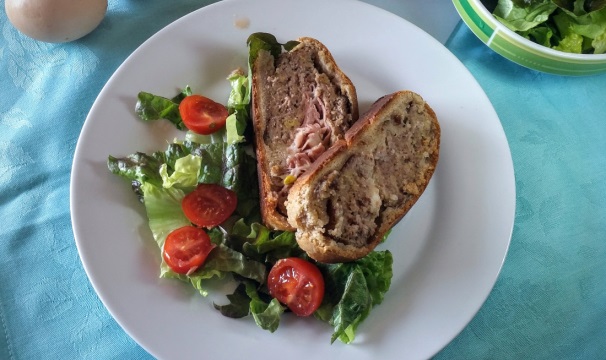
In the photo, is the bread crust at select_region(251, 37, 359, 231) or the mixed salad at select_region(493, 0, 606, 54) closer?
the bread crust at select_region(251, 37, 359, 231)

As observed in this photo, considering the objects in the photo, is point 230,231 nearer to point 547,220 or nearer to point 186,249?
point 186,249

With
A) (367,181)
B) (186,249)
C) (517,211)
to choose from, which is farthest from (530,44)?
(186,249)

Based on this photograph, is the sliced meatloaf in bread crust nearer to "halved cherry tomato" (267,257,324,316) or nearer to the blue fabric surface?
"halved cherry tomato" (267,257,324,316)

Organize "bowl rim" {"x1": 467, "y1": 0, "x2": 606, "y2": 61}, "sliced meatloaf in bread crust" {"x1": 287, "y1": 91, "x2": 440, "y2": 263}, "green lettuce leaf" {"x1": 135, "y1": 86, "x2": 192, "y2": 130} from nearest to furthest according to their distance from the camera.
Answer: "sliced meatloaf in bread crust" {"x1": 287, "y1": 91, "x2": 440, "y2": 263}
"green lettuce leaf" {"x1": 135, "y1": 86, "x2": 192, "y2": 130}
"bowl rim" {"x1": 467, "y1": 0, "x2": 606, "y2": 61}

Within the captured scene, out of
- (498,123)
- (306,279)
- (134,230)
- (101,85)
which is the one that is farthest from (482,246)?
(101,85)

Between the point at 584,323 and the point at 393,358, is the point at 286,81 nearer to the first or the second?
the point at 393,358

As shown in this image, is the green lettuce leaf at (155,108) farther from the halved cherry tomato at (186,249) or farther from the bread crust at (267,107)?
the halved cherry tomato at (186,249)

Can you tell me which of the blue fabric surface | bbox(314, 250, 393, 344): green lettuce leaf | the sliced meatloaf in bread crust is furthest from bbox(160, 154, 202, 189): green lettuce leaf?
the blue fabric surface
